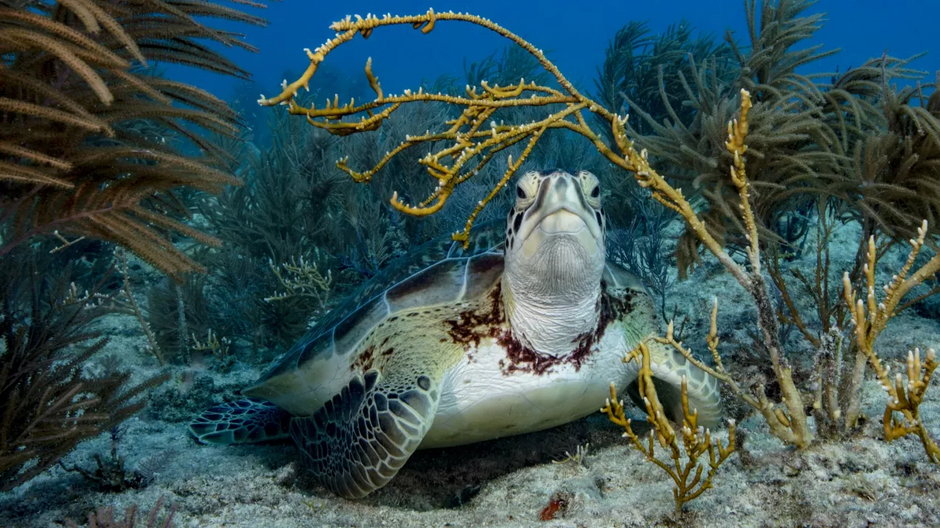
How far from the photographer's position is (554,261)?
7.90 ft

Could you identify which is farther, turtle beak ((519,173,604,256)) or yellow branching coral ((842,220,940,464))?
turtle beak ((519,173,604,256))

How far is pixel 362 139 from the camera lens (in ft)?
22.1

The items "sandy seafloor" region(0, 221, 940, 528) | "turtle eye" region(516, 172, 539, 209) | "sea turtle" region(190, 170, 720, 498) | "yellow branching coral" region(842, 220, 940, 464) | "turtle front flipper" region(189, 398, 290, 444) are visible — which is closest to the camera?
"yellow branching coral" region(842, 220, 940, 464)

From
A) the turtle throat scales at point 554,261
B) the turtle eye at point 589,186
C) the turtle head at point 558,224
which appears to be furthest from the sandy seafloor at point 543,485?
the turtle eye at point 589,186

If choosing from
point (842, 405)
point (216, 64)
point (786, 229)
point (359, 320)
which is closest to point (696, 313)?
point (786, 229)

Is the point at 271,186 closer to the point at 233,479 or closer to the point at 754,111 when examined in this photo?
the point at 233,479

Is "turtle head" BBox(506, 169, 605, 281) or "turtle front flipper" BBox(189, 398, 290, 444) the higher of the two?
"turtle head" BBox(506, 169, 605, 281)

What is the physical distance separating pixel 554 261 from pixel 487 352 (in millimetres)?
713

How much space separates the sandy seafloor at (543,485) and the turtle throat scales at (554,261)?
68cm

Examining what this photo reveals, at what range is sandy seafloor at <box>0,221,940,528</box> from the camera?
175 cm

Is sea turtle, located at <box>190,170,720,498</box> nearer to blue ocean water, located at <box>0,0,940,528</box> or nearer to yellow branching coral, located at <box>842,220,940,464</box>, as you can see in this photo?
blue ocean water, located at <box>0,0,940,528</box>

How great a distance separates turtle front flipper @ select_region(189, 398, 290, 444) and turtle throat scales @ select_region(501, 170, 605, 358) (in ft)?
6.27

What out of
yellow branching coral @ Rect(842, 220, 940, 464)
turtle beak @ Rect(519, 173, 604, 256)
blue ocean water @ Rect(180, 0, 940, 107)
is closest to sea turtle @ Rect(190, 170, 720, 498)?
turtle beak @ Rect(519, 173, 604, 256)

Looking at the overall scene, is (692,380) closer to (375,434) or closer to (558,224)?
(558,224)
